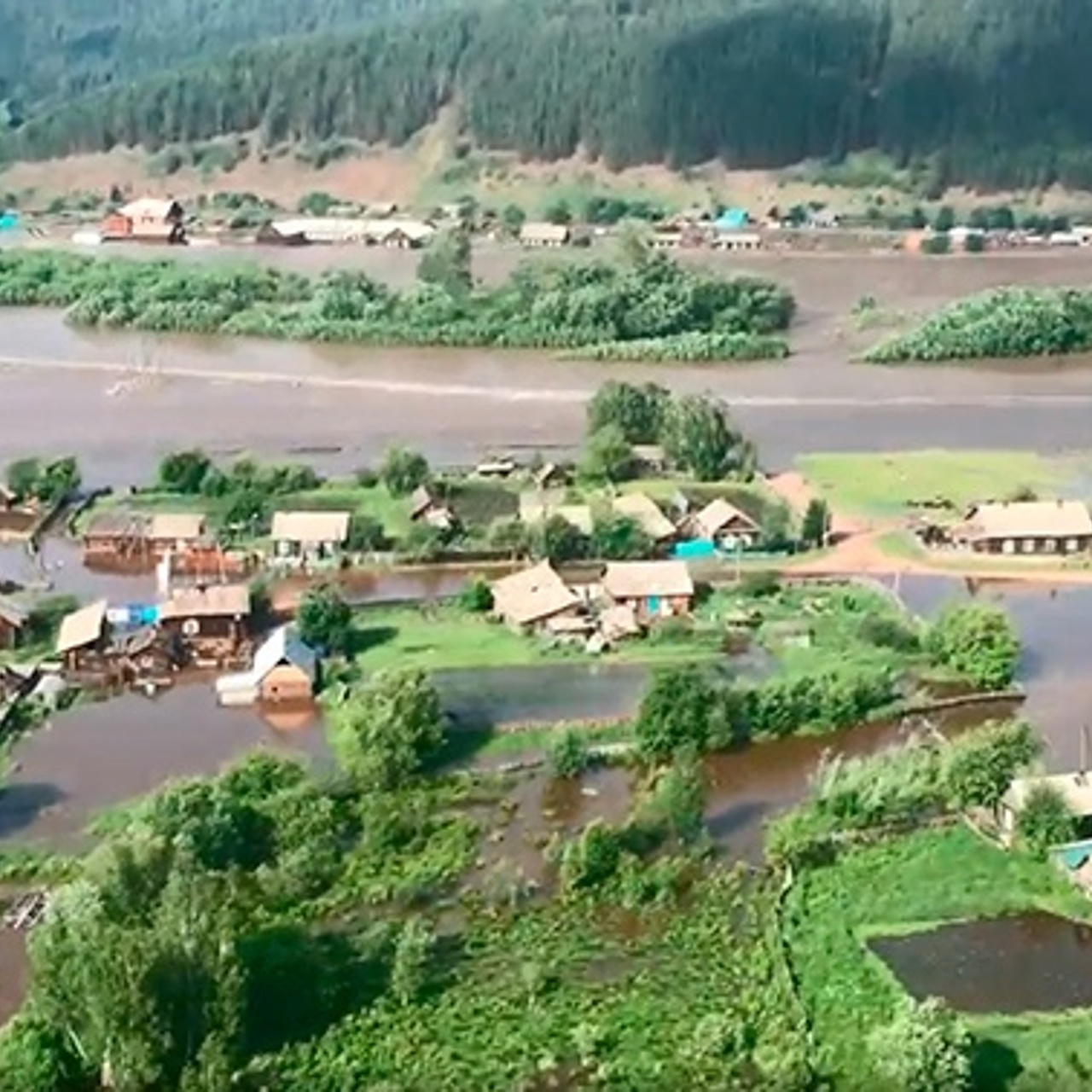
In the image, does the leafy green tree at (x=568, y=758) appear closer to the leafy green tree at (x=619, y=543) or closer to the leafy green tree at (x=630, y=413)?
the leafy green tree at (x=619, y=543)

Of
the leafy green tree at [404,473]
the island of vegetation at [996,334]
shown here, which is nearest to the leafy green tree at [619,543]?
the leafy green tree at [404,473]

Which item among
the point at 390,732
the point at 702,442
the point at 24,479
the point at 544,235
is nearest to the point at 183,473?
the point at 24,479

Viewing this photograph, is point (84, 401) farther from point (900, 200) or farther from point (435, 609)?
point (900, 200)

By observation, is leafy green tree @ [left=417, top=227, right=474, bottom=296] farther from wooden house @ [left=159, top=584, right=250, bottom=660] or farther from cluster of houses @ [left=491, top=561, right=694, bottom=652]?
wooden house @ [left=159, top=584, right=250, bottom=660]

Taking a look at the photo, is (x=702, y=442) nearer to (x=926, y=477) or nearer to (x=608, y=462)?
(x=608, y=462)

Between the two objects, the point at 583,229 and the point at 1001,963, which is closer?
the point at 1001,963
